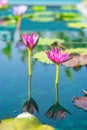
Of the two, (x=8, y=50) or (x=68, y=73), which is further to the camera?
(x=8, y=50)

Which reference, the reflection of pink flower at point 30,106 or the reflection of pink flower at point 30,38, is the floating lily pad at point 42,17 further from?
the reflection of pink flower at point 30,106

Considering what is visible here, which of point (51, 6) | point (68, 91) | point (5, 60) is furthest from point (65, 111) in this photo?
point (51, 6)

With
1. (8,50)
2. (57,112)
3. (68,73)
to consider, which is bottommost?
(57,112)

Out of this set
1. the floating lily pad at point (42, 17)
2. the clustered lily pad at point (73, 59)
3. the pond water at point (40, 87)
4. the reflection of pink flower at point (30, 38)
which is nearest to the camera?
the pond water at point (40, 87)

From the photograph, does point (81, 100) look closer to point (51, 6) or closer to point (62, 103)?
point (62, 103)

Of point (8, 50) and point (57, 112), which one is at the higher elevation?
point (8, 50)

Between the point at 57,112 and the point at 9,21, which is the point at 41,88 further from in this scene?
the point at 9,21

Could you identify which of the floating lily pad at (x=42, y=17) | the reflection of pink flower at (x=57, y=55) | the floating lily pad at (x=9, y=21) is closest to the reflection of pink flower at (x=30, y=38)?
the reflection of pink flower at (x=57, y=55)

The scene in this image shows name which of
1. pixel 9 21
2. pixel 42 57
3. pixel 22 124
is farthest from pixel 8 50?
pixel 9 21
